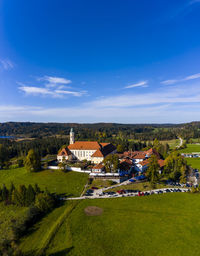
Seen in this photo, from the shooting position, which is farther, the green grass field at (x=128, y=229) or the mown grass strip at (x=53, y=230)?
the mown grass strip at (x=53, y=230)

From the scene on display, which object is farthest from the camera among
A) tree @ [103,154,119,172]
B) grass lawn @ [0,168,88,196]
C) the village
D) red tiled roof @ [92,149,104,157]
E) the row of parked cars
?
red tiled roof @ [92,149,104,157]

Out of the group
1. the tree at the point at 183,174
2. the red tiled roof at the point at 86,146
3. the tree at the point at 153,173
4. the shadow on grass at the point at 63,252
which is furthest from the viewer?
the red tiled roof at the point at 86,146

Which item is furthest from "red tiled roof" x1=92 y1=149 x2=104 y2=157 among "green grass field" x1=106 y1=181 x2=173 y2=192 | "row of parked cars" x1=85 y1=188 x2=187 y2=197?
"row of parked cars" x1=85 y1=188 x2=187 y2=197

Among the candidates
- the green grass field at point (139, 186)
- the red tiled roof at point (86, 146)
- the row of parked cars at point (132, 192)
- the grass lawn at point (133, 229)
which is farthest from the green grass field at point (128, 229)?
the red tiled roof at point (86, 146)

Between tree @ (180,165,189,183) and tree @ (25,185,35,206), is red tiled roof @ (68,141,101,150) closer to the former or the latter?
tree @ (180,165,189,183)

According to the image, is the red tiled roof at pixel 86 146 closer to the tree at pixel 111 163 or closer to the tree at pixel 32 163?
the tree at pixel 32 163

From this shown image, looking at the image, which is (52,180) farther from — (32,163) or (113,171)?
(113,171)
